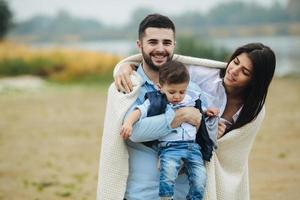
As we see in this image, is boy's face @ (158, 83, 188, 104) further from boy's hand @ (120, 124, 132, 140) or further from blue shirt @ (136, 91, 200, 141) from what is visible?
boy's hand @ (120, 124, 132, 140)

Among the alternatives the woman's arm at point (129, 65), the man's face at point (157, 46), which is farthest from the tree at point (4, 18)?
the man's face at point (157, 46)

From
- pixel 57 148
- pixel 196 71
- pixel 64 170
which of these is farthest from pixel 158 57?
pixel 57 148

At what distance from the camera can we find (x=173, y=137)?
126 inches

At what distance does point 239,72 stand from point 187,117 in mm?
529

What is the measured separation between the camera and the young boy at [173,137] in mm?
3107

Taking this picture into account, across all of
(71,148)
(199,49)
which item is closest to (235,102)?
(71,148)

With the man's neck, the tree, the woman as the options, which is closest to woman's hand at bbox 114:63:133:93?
the woman

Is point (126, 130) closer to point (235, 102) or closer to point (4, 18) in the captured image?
point (235, 102)

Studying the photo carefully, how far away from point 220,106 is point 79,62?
19179 mm

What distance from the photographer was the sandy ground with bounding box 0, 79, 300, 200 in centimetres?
712

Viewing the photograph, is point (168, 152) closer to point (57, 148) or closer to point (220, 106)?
point (220, 106)

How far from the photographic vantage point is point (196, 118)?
3.21 m

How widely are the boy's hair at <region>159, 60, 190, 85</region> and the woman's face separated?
50cm

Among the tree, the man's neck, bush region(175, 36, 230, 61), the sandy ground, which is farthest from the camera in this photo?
the tree
